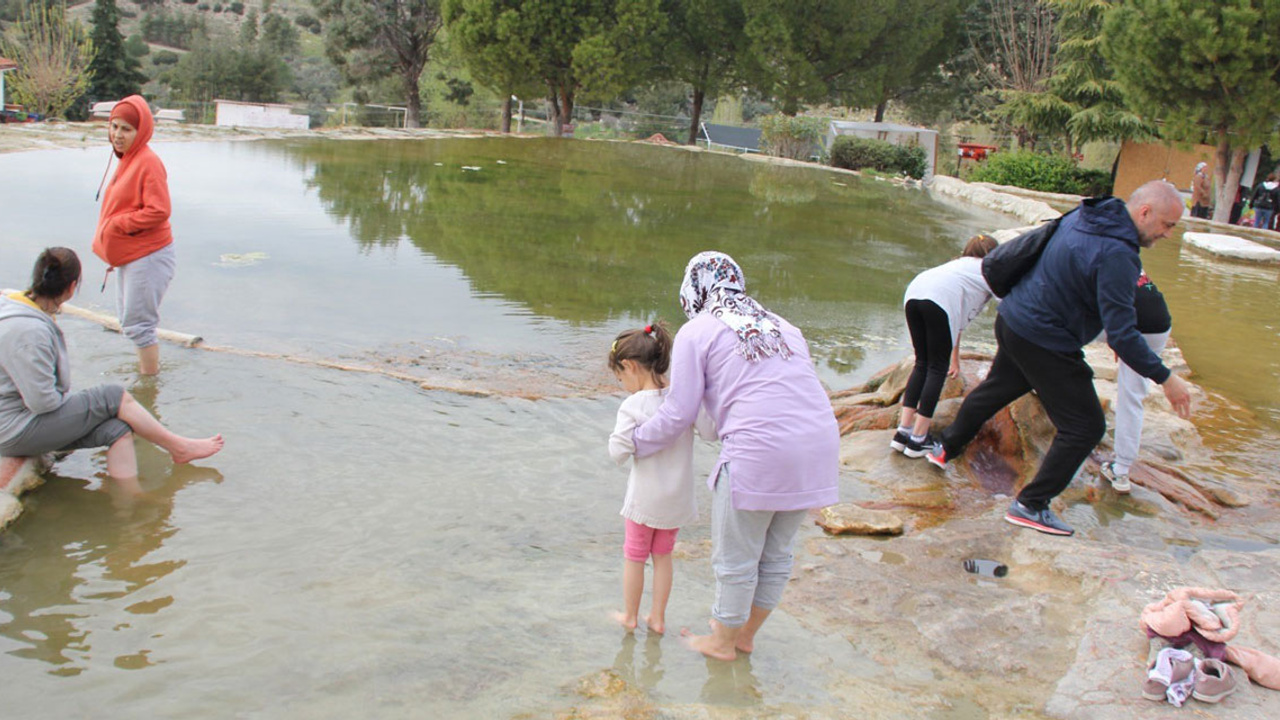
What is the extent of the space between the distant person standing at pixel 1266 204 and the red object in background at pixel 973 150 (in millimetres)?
14455

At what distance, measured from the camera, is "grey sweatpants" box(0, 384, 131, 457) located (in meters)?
4.48

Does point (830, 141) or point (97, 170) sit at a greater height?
point (830, 141)

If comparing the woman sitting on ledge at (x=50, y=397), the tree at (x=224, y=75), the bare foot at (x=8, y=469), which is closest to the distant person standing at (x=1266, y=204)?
the woman sitting on ledge at (x=50, y=397)

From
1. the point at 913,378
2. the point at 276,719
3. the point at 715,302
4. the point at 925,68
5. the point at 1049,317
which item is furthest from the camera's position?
the point at 925,68

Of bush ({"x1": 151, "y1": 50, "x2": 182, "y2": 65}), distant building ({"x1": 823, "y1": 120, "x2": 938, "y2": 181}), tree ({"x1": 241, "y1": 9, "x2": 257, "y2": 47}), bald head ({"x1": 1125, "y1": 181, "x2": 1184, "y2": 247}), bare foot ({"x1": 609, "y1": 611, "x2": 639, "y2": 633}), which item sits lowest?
bare foot ({"x1": 609, "y1": 611, "x2": 639, "y2": 633})

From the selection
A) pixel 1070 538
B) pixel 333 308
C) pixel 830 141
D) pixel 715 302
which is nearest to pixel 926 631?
pixel 1070 538

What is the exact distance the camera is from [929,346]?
5.46m

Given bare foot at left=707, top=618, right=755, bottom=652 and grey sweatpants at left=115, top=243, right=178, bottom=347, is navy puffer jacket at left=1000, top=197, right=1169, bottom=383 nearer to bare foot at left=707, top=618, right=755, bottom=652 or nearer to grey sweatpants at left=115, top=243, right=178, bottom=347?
bare foot at left=707, top=618, right=755, bottom=652

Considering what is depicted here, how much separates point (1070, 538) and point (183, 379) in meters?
5.33

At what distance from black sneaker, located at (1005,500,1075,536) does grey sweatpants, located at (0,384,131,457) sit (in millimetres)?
4450

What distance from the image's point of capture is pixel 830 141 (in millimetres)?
32094

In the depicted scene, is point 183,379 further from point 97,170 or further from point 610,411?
point 97,170

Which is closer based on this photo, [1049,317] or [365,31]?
[1049,317]

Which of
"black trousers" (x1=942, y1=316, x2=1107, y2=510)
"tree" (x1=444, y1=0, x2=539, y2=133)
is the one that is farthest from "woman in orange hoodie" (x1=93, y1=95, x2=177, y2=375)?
"tree" (x1=444, y1=0, x2=539, y2=133)
